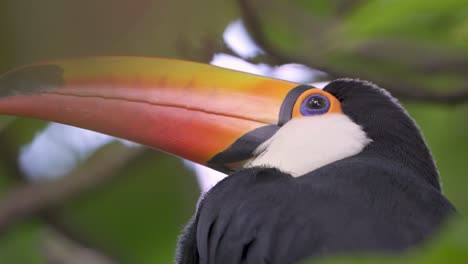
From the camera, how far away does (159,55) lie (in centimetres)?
317

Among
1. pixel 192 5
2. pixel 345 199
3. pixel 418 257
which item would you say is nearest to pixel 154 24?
pixel 192 5

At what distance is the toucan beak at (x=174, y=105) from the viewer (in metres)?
3.15

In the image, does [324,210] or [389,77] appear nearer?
[324,210]

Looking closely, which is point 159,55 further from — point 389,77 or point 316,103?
point 389,77

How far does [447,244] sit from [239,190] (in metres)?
1.38

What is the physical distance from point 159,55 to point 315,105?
0.57 metres

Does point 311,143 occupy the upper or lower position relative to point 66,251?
upper

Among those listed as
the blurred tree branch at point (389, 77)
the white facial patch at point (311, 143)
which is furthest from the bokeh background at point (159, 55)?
the white facial patch at point (311, 143)

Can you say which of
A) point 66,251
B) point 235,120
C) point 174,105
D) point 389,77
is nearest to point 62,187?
point 66,251

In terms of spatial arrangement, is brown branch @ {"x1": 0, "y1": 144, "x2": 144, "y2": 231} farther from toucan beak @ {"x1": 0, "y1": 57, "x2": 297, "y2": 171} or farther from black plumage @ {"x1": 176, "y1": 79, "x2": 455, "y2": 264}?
black plumage @ {"x1": 176, "y1": 79, "x2": 455, "y2": 264}

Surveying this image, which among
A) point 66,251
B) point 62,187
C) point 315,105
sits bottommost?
point 66,251

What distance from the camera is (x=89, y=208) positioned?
4066 mm

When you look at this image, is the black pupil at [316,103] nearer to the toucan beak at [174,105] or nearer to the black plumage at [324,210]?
the toucan beak at [174,105]

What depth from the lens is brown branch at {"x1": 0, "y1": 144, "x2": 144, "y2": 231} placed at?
3.74 m
